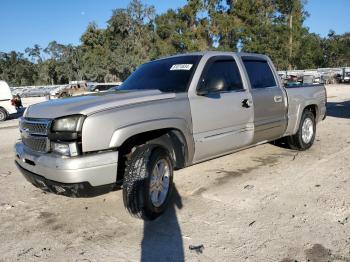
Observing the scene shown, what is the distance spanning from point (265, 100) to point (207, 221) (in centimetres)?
246

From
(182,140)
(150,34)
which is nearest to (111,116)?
(182,140)

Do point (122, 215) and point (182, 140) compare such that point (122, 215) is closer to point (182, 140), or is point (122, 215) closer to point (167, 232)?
point (167, 232)

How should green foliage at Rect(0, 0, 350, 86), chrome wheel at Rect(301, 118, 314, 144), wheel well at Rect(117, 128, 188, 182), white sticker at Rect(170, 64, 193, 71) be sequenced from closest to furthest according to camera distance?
1. wheel well at Rect(117, 128, 188, 182)
2. white sticker at Rect(170, 64, 193, 71)
3. chrome wheel at Rect(301, 118, 314, 144)
4. green foliage at Rect(0, 0, 350, 86)

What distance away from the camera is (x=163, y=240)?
370cm

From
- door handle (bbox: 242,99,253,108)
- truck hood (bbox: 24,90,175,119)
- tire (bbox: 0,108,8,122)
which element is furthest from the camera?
tire (bbox: 0,108,8,122)

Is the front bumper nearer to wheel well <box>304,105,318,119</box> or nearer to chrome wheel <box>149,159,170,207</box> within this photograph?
chrome wheel <box>149,159,170,207</box>

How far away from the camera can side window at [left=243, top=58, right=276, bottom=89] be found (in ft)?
19.1

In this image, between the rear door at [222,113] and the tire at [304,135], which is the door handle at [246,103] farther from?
the tire at [304,135]

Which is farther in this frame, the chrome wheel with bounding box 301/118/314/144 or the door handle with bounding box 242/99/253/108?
the chrome wheel with bounding box 301/118/314/144

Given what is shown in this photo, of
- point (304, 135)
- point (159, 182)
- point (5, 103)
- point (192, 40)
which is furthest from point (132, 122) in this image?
point (192, 40)

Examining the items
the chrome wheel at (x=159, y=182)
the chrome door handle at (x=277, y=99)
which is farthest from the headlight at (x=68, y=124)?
the chrome door handle at (x=277, y=99)

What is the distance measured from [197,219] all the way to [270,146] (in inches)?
159

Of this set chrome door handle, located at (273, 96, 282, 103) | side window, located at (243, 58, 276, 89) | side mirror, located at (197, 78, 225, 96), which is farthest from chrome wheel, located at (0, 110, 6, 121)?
side mirror, located at (197, 78, 225, 96)

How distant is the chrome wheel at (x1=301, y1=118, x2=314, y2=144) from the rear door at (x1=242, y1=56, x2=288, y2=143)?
92cm
